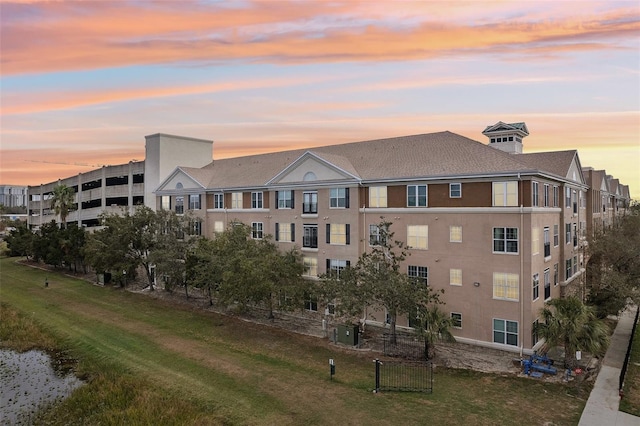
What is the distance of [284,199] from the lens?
39.1 meters

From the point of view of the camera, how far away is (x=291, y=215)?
126ft

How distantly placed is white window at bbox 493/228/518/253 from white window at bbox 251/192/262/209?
22.6m

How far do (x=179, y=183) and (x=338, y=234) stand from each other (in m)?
23.7

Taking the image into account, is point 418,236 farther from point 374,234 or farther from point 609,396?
point 609,396

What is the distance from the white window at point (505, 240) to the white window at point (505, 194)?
171 cm

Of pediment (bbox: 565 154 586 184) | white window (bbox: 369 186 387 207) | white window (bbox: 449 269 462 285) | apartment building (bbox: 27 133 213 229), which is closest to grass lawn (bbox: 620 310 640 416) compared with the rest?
white window (bbox: 449 269 462 285)

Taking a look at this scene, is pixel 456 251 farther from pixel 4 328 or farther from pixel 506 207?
pixel 4 328

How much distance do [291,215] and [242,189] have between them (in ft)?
24.0

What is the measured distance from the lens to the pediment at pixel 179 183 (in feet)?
156

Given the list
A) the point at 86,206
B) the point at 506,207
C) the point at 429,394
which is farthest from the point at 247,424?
the point at 86,206

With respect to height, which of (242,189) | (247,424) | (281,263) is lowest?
(247,424)

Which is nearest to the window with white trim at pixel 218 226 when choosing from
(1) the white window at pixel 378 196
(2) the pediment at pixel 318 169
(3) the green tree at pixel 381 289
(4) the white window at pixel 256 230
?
(4) the white window at pixel 256 230

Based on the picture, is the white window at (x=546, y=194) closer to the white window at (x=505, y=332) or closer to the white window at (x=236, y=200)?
the white window at (x=505, y=332)

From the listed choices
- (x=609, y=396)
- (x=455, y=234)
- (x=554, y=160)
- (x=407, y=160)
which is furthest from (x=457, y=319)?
(x=554, y=160)
